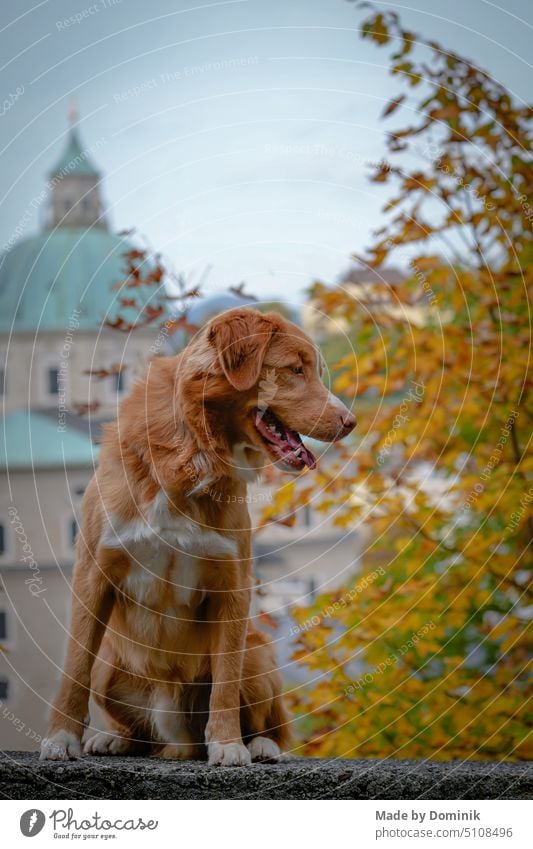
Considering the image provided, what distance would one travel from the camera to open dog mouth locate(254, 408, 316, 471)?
3.81 m

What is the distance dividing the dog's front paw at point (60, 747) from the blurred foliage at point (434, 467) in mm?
1858

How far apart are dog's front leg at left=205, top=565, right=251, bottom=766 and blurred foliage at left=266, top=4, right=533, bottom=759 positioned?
5.07 feet

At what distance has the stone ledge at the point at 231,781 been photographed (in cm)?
374

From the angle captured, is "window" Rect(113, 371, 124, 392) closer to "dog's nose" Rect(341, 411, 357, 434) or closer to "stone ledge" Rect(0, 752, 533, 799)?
"dog's nose" Rect(341, 411, 357, 434)

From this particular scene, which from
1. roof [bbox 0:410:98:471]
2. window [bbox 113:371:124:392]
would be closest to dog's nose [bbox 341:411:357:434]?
window [bbox 113:371:124:392]

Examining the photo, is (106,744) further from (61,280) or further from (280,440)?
(61,280)

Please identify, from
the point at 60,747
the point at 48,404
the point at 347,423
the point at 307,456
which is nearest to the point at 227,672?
the point at 60,747

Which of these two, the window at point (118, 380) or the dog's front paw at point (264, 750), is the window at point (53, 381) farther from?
the dog's front paw at point (264, 750)

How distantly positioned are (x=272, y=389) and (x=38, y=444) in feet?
9.80

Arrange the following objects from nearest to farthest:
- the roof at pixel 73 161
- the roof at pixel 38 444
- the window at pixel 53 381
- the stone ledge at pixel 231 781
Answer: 1. the stone ledge at pixel 231 781
2. the roof at pixel 73 161
3. the roof at pixel 38 444
4. the window at pixel 53 381

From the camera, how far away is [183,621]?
3955 millimetres

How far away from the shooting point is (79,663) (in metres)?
3.80

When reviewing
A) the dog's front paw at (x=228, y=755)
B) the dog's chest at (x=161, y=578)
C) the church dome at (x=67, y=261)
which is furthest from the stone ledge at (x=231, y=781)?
the church dome at (x=67, y=261)
